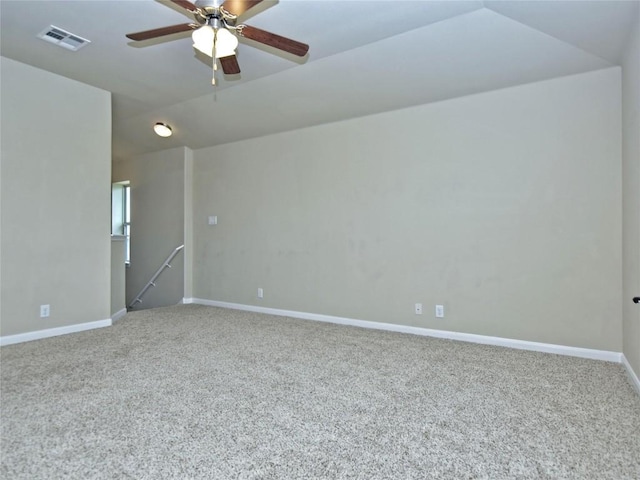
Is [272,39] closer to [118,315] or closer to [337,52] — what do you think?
[337,52]

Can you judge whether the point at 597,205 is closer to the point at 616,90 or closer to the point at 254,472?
the point at 616,90

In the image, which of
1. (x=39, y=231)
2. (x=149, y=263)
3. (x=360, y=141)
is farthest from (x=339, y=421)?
(x=149, y=263)

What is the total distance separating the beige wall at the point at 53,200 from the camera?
134 inches

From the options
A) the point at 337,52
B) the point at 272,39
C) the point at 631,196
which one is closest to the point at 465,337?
the point at 631,196

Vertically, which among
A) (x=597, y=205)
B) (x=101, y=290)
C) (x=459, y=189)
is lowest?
(x=101, y=290)

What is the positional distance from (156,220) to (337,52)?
13.6 feet

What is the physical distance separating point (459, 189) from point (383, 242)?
3.12 feet

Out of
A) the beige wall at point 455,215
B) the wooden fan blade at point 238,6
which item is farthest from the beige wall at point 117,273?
the wooden fan blade at point 238,6

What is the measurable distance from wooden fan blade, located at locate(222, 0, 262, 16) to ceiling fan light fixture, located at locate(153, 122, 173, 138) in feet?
10.5

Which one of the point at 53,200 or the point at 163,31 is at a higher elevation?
the point at 163,31

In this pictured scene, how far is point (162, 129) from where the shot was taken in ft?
16.4

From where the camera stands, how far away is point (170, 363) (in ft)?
9.53

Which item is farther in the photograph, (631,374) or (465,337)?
(465,337)

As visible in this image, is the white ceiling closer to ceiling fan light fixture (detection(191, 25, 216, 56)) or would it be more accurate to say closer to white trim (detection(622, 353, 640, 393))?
ceiling fan light fixture (detection(191, 25, 216, 56))
